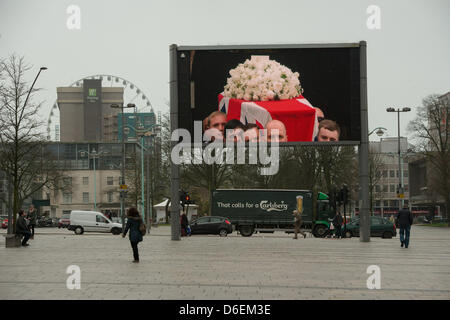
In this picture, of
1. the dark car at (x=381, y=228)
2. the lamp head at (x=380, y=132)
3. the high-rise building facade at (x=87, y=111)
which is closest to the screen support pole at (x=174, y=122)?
the dark car at (x=381, y=228)

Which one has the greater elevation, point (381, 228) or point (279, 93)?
point (279, 93)

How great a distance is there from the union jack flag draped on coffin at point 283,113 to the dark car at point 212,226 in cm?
1165

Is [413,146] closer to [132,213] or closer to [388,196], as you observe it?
[132,213]

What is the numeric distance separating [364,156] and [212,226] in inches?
500

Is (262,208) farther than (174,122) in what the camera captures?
Yes

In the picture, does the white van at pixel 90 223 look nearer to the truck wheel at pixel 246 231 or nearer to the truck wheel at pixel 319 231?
the truck wheel at pixel 246 231

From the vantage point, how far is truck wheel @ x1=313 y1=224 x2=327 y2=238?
146 feet

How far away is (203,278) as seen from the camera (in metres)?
14.5

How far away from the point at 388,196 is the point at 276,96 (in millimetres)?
119275

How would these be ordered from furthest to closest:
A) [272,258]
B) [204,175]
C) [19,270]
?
[204,175] < [272,258] < [19,270]

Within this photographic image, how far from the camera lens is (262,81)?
33.5m

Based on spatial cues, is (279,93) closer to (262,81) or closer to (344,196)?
(262,81)

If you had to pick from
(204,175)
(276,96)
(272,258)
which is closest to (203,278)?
(272,258)

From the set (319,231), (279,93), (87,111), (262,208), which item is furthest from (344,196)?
(87,111)
